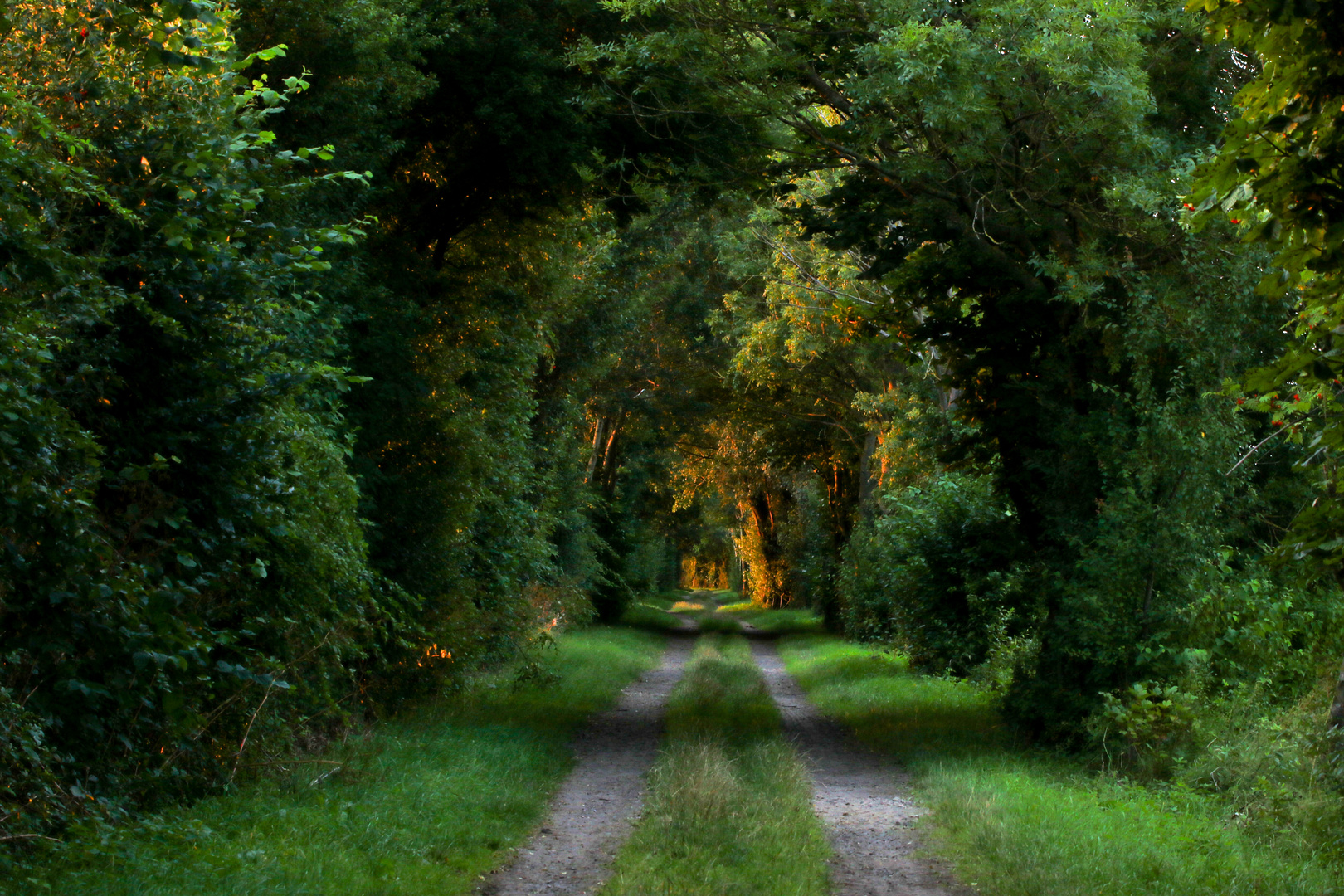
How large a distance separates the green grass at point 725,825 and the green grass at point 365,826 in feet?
3.67

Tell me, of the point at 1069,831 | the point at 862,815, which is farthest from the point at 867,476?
the point at 1069,831

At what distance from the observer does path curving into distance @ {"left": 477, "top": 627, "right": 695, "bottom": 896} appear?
729cm

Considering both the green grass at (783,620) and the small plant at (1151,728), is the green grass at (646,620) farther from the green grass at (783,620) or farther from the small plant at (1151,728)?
the small plant at (1151,728)

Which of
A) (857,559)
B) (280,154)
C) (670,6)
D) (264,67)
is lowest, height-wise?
(857,559)

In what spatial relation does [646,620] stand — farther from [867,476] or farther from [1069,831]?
[1069,831]

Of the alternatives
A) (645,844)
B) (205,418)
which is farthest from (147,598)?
(645,844)

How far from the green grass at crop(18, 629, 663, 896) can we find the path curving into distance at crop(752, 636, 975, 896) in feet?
8.65

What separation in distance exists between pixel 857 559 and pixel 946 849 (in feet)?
63.4

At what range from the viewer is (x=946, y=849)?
Result: 809 cm

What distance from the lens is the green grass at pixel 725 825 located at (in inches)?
276

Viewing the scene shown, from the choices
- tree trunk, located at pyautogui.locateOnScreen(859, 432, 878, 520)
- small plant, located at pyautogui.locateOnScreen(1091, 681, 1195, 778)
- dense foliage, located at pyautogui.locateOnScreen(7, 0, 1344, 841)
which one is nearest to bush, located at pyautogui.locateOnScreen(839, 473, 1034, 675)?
dense foliage, located at pyautogui.locateOnScreen(7, 0, 1344, 841)

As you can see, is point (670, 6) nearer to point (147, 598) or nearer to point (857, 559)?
point (147, 598)

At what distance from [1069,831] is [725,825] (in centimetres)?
263

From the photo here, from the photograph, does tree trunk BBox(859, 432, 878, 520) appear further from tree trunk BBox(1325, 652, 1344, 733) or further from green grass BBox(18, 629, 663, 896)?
tree trunk BBox(1325, 652, 1344, 733)
